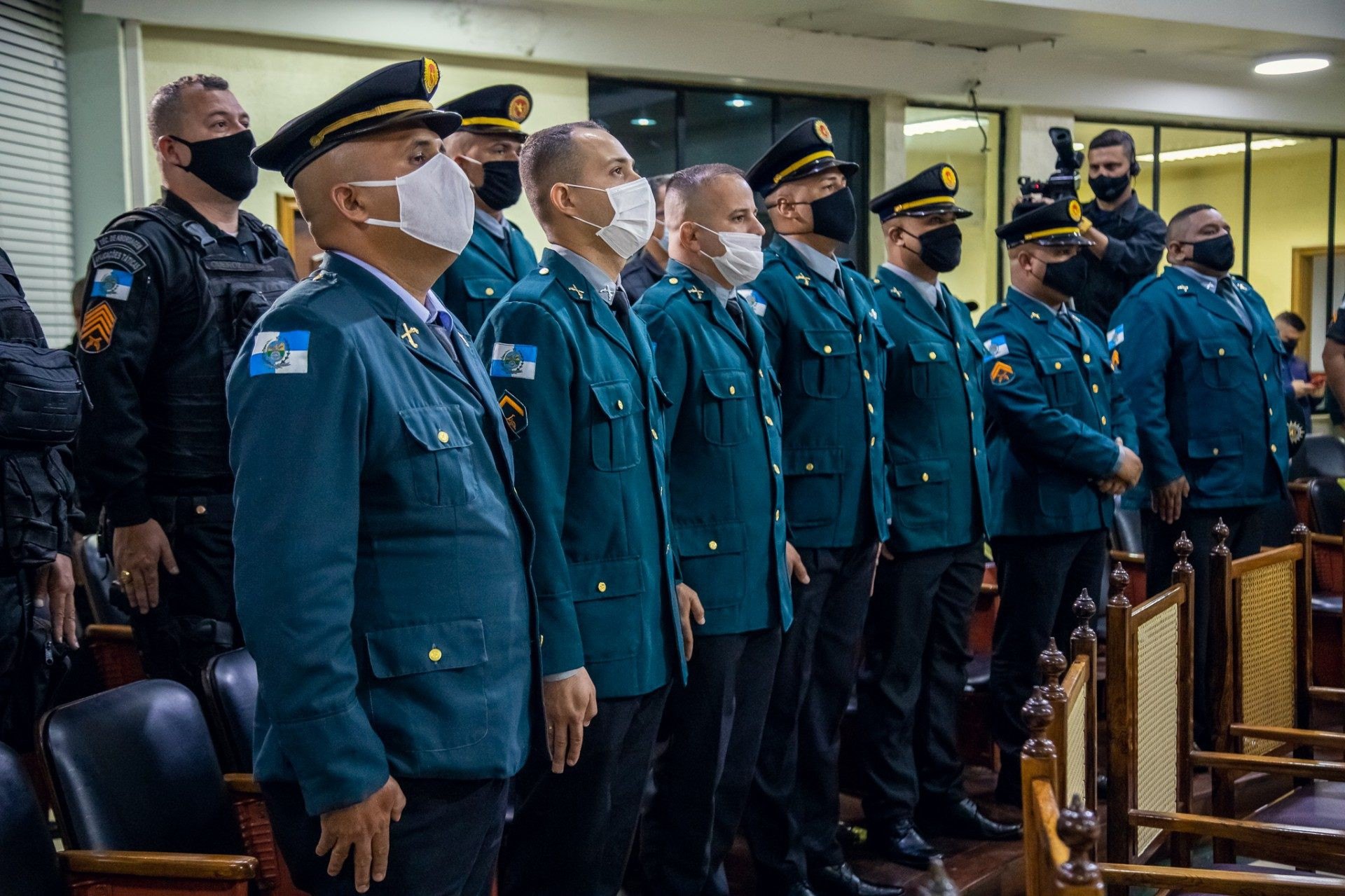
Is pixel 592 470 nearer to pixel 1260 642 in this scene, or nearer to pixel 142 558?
pixel 142 558

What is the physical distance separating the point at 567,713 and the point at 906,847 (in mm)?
1432

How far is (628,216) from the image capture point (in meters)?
2.28

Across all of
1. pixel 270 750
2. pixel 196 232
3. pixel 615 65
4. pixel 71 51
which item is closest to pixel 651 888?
pixel 270 750

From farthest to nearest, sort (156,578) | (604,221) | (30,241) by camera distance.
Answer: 1. (30,241)
2. (156,578)
3. (604,221)

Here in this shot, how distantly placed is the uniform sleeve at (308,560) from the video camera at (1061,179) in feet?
9.61

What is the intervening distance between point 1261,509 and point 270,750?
3575mm

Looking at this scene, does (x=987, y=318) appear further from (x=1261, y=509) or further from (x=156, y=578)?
(x=156, y=578)

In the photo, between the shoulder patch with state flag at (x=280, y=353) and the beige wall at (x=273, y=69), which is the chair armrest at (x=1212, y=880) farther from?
the beige wall at (x=273, y=69)

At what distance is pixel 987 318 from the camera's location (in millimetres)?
3676

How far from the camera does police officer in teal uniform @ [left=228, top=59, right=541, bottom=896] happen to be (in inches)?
56.9

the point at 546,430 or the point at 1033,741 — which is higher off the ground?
the point at 546,430

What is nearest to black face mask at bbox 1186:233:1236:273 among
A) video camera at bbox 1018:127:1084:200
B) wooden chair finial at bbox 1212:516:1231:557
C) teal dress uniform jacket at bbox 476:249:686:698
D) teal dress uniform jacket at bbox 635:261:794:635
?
video camera at bbox 1018:127:1084:200

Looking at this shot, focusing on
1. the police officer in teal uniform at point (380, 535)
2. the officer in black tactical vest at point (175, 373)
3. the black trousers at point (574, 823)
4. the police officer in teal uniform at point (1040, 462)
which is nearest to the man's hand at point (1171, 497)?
the police officer in teal uniform at point (1040, 462)

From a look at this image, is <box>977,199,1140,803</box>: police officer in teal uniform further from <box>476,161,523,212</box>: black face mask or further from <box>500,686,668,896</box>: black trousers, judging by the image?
<box>500,686,668,896</box>: black trousers
